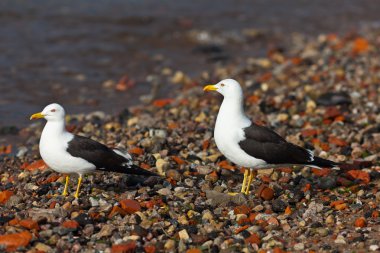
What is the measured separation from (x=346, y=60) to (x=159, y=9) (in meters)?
8.41

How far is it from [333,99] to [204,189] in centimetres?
485

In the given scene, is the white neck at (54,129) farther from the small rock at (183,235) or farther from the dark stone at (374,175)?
the dark stone at (374,175)

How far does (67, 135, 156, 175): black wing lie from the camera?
25.7ft

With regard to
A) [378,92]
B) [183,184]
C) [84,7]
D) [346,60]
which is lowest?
[183,184]

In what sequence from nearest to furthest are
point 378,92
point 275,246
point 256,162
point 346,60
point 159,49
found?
point 275,246, point 256,162, point 378,92, point 346,60, point 159,49

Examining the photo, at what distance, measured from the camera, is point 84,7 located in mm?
22109

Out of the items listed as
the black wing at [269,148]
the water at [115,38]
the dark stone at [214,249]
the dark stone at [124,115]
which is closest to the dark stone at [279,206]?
the black wing at [269,148]

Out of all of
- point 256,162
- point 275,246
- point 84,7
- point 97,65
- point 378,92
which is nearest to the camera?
point 275,246

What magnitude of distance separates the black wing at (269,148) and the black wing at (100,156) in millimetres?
1253

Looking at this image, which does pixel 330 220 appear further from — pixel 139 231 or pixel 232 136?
pixel 139 231

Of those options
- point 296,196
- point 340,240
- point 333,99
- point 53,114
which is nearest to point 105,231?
point 53,114

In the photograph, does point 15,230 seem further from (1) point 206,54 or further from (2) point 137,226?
(1) point 206,54

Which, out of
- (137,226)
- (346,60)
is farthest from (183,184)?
(346,60)

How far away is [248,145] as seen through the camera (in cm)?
809
